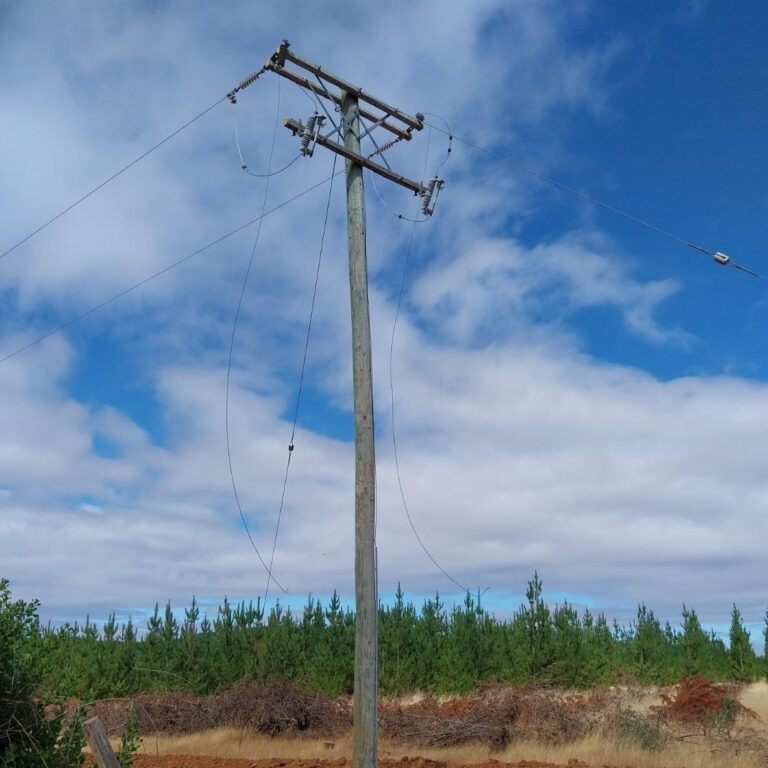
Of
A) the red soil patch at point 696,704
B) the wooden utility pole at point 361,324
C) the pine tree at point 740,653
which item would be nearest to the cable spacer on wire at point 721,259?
the wooden utility pole at point 361,324

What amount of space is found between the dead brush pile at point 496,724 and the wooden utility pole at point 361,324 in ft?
25.1

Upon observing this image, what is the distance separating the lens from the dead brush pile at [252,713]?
1800 cm

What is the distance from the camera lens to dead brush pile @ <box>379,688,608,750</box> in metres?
15.4

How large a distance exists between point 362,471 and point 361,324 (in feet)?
6.12

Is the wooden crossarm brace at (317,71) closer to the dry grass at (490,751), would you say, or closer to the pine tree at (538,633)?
the dry grass at (490,751)

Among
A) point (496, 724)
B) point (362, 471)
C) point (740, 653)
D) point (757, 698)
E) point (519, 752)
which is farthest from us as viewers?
point (740, 653)

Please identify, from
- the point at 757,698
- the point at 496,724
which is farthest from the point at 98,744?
the point at 757,698

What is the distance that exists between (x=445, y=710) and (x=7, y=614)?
13349mm

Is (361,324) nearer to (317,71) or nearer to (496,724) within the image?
(317,71)

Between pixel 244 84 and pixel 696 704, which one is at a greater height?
pixel 244 84

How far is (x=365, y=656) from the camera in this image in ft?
28.2

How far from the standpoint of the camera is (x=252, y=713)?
717 inches

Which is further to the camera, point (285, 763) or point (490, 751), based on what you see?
point (490, 751)

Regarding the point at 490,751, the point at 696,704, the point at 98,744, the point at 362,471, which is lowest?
the point at 490,751
